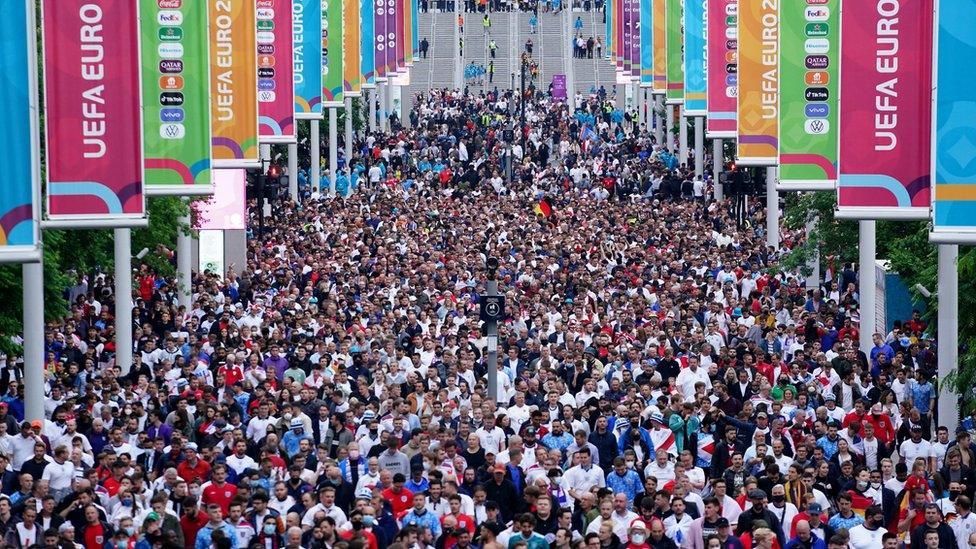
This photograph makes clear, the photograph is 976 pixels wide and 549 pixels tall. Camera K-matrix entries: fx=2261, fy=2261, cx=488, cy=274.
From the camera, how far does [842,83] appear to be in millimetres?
23703

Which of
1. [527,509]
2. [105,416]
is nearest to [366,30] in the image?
[105,416]

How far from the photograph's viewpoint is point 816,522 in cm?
1875

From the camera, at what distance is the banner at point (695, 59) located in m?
45.9

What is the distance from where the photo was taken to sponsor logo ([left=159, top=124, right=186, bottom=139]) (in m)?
27.4

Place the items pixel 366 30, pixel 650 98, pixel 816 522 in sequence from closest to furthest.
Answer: pixel 816 522 → pixel 366 30 → pixel 650 98

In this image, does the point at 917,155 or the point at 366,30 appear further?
the point at 366,30

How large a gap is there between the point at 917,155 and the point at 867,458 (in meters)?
3.11

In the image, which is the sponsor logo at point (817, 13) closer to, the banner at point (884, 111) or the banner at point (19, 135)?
the banner at point (884, 111)

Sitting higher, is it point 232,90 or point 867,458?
point 232,90

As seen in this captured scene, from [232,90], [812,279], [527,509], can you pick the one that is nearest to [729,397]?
[527,509]

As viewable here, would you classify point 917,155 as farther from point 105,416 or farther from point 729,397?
point 105,416

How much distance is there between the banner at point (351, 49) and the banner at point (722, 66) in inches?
647

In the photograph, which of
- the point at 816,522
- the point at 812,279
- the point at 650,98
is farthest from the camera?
the point at 650,98

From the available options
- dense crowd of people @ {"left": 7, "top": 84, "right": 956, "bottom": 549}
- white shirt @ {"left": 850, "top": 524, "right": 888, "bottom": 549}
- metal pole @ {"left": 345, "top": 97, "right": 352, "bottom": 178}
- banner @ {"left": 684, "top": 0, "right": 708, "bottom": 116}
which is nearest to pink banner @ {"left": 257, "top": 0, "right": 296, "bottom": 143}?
dense crowd of people @ {"left": 7, "top": 84, "right": 956, "bottom": 549}
